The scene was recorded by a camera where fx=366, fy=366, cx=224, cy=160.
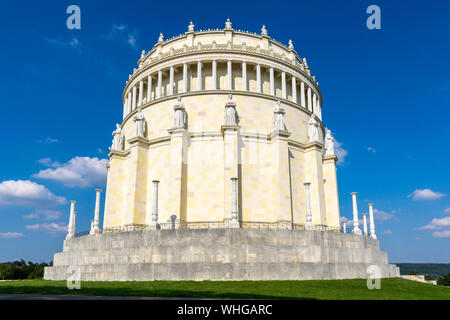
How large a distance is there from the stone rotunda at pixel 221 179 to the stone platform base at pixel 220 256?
65 millimetres

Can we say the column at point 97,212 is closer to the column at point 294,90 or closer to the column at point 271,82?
the column at point 271,82

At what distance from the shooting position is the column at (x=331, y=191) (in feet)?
123

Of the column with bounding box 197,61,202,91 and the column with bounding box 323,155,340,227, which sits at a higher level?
the column with bounding box 197,61,202,91

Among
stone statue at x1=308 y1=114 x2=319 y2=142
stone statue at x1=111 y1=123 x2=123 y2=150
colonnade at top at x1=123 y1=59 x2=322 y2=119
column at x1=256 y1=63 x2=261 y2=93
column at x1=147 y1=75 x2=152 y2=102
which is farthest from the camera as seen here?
stone statue at x1=111 y1=123 x2=123 y2=150

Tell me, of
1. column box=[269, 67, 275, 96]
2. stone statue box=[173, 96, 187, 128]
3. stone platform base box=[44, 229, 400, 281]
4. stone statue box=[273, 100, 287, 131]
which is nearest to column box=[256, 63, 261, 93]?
column box=[269, 67, 275, 96]

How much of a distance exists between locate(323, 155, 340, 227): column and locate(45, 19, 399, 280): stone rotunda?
4.2 inches

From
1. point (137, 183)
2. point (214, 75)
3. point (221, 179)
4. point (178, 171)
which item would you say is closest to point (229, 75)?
point (214, 75)

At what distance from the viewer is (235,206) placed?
26.2 metres

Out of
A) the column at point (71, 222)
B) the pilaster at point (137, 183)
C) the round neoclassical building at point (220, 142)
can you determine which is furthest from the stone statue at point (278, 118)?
the column at point (71, 222)

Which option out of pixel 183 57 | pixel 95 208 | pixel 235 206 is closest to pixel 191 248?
pixel 235 206

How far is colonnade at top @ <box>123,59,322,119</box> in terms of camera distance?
1451 inches

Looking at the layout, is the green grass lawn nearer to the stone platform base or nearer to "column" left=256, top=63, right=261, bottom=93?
the stone platform base

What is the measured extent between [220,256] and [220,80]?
21.0 meters
